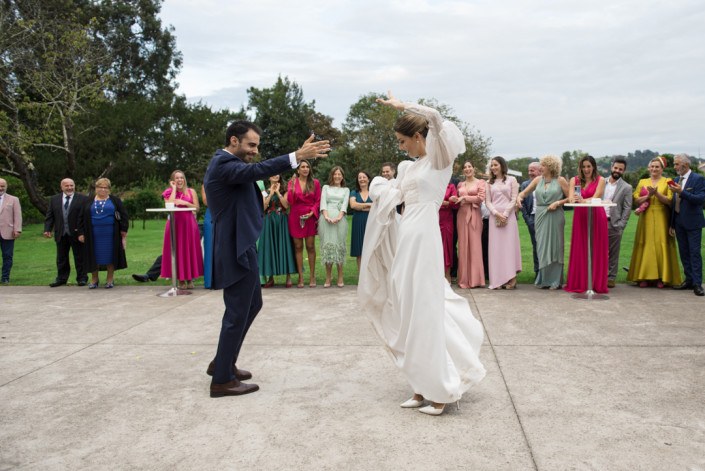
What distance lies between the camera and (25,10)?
24.2m

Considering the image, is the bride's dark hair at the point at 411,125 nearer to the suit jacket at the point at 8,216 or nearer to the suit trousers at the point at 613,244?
the suit trousers at the point at 613,244

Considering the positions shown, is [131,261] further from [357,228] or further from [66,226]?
[357,228]

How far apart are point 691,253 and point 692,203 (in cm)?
75

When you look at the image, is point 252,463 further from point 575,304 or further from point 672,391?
point 575,304

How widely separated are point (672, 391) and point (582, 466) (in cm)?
166

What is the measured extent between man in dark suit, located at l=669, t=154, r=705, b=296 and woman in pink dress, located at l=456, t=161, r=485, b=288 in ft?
9.42

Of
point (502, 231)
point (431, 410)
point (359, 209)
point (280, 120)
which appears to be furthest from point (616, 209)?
point (280, 120)

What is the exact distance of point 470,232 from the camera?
998 cm

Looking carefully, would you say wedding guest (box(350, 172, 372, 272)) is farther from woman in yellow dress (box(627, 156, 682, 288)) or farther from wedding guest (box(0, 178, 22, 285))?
wedding guest (box(0, 178, 22, 285))

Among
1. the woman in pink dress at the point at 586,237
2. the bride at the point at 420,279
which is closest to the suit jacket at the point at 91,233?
the bride at the point at 420,279

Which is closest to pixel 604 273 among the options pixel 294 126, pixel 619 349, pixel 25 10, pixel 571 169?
pixel 619 349

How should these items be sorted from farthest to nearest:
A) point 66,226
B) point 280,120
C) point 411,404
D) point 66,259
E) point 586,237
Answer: point 280,120, point 66,259, point 66,226, point 586,237, point 411,404

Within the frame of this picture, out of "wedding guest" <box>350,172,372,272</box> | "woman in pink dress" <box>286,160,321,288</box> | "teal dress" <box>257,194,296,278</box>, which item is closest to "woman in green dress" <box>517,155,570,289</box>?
"wedding guest" <box>350,172,372,272</box>

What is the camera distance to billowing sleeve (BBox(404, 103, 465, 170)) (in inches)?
162
